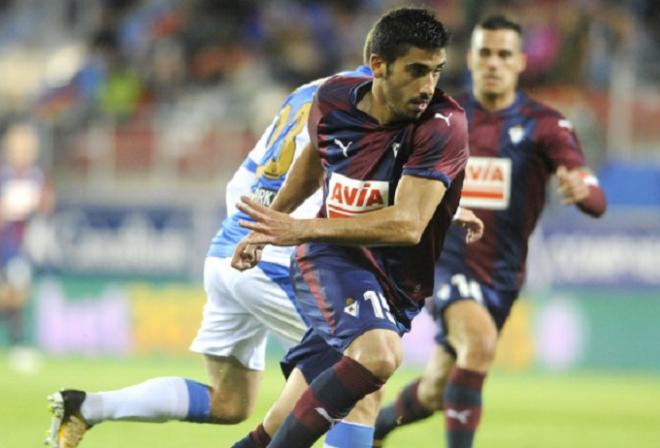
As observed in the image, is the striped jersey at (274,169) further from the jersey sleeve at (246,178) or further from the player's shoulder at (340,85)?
the player's shoulder at (340,85)

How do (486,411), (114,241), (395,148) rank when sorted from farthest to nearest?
1. (114,241)
2. (486,411)
3. (395,148)

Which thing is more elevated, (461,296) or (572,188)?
Answer: (572,188)

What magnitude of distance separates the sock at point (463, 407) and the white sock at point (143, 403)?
1.51 meters

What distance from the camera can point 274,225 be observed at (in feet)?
17.2

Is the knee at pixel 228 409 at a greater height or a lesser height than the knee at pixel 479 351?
lesser

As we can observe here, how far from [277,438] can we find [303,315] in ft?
2.43

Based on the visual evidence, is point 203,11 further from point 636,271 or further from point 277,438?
point 277,438

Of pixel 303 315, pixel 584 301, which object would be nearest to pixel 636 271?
pixel 584 301

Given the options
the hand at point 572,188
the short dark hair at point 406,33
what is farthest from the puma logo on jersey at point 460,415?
the short dark hair at point 406,33

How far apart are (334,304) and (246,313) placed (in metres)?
1.06

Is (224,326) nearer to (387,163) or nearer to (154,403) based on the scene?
(154,403)

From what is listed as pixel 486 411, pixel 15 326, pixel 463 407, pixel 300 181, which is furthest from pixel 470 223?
pixel 15 326

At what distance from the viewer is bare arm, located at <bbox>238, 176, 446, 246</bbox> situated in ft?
17.2

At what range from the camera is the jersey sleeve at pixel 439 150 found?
5387 mm
